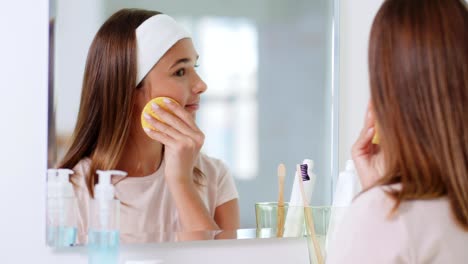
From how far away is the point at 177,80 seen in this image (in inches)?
53.5

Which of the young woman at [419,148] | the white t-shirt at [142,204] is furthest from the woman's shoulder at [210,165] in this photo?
the young woman at [419,148]

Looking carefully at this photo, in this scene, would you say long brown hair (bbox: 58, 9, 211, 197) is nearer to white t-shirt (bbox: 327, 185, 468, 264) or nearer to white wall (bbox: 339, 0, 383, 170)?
white wall (bbox: 339, 0, 383, 170)

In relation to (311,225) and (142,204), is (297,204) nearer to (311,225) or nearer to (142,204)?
(311,225)

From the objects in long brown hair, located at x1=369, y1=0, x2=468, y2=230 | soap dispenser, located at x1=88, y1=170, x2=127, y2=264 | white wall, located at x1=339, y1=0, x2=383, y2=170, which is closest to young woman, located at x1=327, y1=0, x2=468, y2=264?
long brown hair, located at x1=369, y1=0, x2=468, y2=230

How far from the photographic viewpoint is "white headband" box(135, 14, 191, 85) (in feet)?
4.34

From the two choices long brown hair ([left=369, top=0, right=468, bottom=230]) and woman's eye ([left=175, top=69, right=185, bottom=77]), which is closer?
long brown hair ([left=369, top=0, right=468, bottom=230])

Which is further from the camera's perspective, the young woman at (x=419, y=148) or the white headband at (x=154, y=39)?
the white headband at (x=154, y=39)

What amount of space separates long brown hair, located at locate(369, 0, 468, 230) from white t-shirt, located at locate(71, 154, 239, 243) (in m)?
0.56

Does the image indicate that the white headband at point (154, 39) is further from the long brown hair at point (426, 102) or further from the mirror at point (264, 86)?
the long brown hair at point (426, 102)

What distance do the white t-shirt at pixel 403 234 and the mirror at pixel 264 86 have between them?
553 millimetres

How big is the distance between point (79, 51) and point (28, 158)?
0.21 m

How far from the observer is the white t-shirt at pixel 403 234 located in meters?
0.86

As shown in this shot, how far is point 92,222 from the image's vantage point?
4.19 feet

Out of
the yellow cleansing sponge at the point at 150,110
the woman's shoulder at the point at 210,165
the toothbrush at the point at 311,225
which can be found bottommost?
the toothbrush at the point at 311,225
